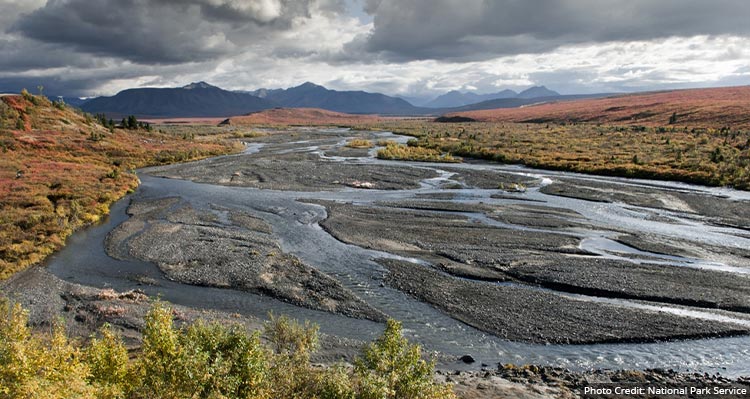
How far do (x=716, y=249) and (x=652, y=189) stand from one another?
20.6m

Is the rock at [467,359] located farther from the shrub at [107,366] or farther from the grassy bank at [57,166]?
the grassy bank at [57,166]

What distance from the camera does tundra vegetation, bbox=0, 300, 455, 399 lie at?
31.7 ft

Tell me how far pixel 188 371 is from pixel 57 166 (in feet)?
198

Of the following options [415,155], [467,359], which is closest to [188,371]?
[467,359]

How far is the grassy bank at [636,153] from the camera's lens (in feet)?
175

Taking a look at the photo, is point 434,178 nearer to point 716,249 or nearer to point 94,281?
point 716,249

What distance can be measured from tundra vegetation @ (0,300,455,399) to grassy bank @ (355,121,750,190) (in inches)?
2076

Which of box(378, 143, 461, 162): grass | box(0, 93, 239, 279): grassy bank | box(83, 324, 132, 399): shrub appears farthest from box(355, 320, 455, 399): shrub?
box(378, 143, 461, 162): grass

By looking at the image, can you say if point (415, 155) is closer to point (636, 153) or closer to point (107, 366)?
point (636, 153)

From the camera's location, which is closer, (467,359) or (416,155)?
(467,359)

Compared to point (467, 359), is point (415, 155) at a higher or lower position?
higher

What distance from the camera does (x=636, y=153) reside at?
68125 millimetres

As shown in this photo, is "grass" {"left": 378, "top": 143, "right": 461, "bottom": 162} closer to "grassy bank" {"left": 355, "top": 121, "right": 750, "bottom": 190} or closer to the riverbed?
"grassy bank" {"left": 355, "top": 121, "right": 750, "bottom": 190}

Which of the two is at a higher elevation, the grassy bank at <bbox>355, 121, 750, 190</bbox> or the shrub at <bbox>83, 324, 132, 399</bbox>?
the grassy bank at <bbox>355, 121, 750, 190</bbox>
